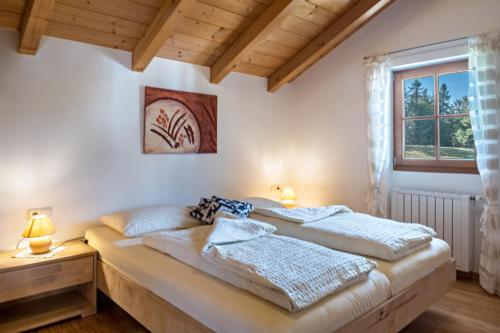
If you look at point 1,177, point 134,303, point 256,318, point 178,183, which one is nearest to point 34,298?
point 1,177

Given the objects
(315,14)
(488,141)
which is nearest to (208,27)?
(315,14)

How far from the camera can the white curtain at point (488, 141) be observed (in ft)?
9.20

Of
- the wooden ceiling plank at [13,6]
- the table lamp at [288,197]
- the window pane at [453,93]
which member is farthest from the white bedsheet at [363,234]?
the wooden ceiling plank at [13,6]

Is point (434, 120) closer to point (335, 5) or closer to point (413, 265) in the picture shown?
point (335, 5)

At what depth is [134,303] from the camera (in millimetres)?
2039

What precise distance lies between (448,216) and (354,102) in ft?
4.80

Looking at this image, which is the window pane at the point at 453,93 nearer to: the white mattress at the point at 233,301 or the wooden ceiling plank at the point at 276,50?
the wooden ceiling plank at the point at 276,50

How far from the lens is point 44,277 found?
7.35ft

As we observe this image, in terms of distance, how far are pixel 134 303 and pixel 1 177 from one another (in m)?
1.34

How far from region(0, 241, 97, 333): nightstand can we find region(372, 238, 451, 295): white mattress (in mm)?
1913

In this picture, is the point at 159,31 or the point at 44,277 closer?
the point at 44,277

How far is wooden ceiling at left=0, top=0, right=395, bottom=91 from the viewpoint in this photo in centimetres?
245

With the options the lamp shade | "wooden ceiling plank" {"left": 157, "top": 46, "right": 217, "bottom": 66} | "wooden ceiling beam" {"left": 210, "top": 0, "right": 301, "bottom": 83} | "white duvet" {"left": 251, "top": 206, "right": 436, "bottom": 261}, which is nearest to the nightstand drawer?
the lamp shade

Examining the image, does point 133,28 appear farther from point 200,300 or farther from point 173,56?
point 200,300
